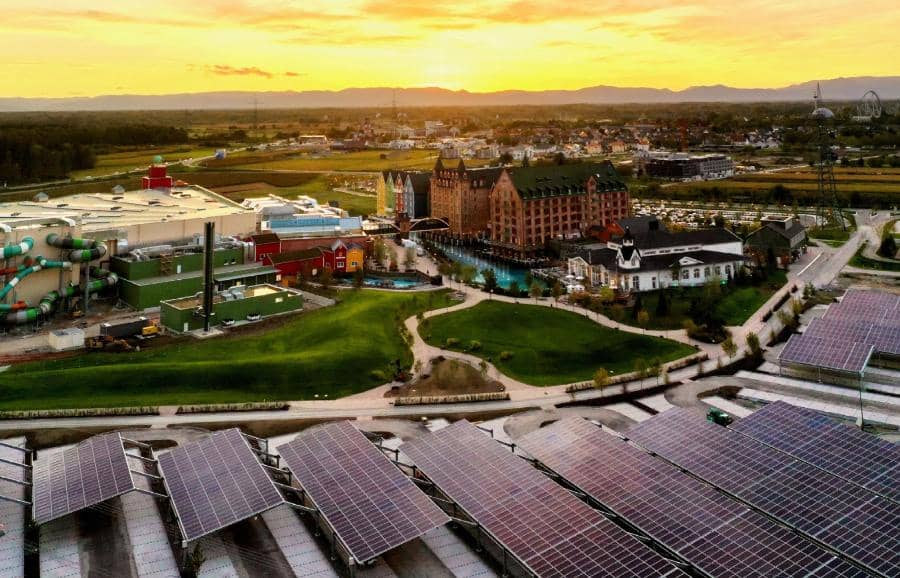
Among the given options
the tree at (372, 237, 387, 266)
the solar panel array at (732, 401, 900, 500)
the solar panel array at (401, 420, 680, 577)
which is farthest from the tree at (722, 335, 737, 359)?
the tree at (372, 237, 387, 266)

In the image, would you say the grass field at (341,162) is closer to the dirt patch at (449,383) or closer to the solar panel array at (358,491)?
the dirt patch at (449,383)

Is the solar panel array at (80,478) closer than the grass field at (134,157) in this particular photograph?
Yes

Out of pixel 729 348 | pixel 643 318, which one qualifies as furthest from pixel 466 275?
pixel 729 348

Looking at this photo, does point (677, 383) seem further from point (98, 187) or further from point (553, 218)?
point (98, 187)

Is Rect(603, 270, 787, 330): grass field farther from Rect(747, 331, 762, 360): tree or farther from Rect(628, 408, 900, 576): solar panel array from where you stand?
Rect(628, 408, 900, 576): solar panel array

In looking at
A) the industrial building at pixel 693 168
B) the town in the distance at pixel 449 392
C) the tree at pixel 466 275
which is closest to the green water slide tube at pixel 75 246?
the town in the distance at pixel 449 392

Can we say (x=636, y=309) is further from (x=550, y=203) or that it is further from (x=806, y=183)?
(x=806, y=183)
